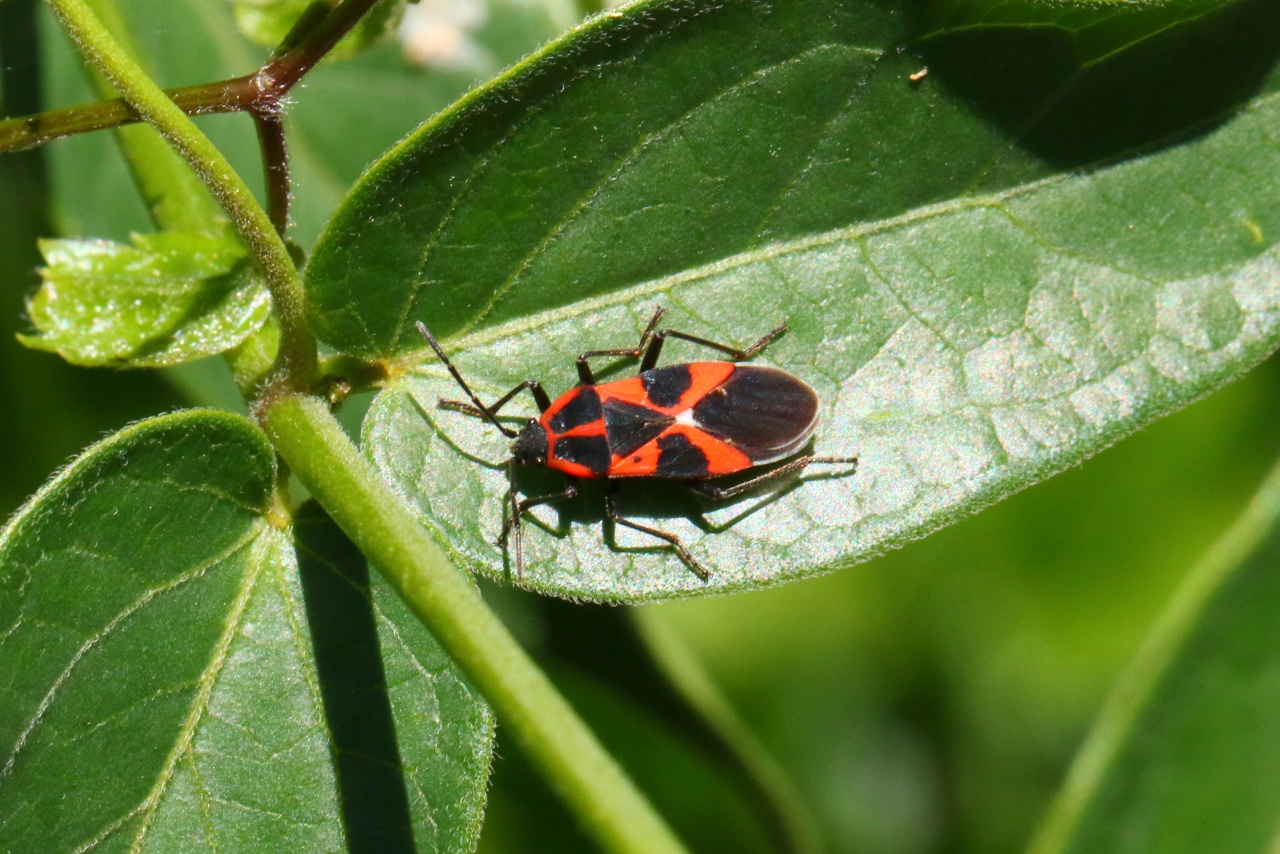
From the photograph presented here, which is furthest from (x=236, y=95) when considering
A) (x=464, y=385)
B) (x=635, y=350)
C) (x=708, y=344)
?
(x=708, y=344)

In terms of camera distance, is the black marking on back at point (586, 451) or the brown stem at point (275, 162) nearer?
the brown stem at point (275, 162)

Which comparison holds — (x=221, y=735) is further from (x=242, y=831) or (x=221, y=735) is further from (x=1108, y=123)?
(x=1108, y=123)

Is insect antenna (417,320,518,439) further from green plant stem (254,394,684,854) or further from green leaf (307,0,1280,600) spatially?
green plant stem (254,394,684,854)

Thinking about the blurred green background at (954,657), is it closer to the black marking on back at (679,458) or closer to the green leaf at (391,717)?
the black marking on back at (679,458)

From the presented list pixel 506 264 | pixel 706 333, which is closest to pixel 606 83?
pixel 506 264

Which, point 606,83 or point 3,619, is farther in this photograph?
point 606,83

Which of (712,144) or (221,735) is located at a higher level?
(712,144)

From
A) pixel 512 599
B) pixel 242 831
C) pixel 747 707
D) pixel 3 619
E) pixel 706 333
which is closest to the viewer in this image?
pixel 3 619

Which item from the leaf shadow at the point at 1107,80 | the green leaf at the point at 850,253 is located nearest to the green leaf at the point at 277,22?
the green leaf at the point at 850,253
